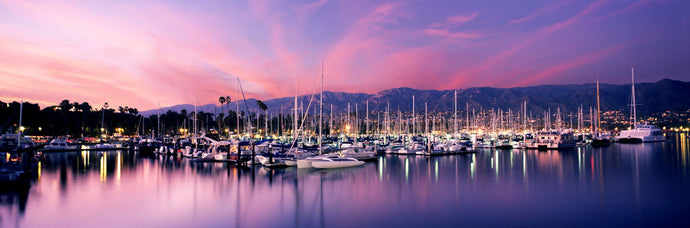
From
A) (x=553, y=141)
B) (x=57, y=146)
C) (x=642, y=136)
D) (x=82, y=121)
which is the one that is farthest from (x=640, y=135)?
(x=82, y=121)

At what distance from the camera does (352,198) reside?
23203mm

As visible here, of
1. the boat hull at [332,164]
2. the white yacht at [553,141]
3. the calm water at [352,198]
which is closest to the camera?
the calm water at [352,198]

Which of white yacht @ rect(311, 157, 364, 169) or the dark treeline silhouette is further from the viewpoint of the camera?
the dark treeline silhouette

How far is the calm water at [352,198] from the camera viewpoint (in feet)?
58.9

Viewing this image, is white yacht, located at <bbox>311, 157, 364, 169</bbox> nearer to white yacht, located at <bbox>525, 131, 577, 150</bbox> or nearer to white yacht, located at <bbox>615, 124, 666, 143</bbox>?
Result: white yacht, located at <bbox>525, 131, 577, 150</bbox>

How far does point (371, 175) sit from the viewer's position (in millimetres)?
33344

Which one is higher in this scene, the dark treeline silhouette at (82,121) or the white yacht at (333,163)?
the dark treeline silhouette at (82,121)

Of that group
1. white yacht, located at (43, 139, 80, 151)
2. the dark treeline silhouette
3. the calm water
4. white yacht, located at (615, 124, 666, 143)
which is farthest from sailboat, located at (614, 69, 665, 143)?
white yacht, located at (43, 139, 80, 151)

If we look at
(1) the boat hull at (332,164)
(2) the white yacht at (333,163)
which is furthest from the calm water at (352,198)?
(2) the white yacht at (333,163)

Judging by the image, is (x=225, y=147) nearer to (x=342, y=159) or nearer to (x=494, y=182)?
(x=342, y=159)

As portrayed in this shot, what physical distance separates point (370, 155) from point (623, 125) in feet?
662

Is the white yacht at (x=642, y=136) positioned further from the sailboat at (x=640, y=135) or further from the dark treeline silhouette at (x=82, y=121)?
the dark treeline silhouette at (x=82, y=121)

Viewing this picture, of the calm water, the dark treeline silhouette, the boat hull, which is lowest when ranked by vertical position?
the calm water

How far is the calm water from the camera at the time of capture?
17.9 meters
